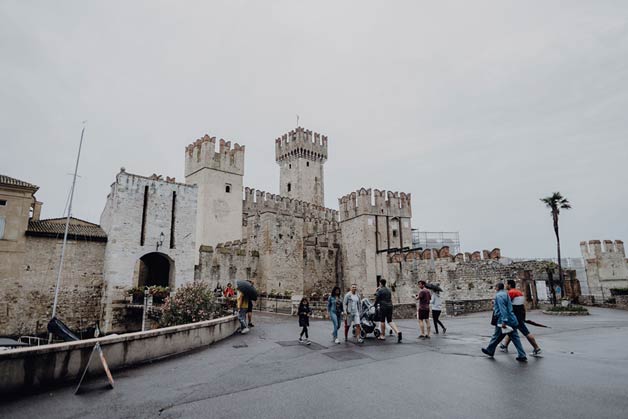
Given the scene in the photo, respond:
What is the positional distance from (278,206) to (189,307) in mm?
29335

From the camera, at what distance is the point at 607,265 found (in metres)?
33.1

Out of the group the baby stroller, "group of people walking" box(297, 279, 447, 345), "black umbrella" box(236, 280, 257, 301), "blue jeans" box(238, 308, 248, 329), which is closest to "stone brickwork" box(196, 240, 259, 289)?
"blue jeans" box(238, 308, 248, 329)

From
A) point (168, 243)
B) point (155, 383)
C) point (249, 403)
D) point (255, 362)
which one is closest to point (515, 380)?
point (249, 403)

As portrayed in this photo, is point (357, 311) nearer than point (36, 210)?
Yes

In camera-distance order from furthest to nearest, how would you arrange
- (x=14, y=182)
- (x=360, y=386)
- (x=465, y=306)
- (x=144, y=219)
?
(x=144, y=219), (x=465, y=306), (x=14, y=182), (x=360, y=386)

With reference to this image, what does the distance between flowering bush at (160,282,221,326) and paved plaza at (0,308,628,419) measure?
13.0ft

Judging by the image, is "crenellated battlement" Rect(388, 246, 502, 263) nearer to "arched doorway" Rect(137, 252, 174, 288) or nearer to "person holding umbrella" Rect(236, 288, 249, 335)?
"person holding umbrella" Rect(236, 288, 249, 335)

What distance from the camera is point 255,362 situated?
27.0 ft

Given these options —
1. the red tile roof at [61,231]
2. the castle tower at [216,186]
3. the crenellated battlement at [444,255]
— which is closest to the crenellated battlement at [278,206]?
the castle tower at [216,186]

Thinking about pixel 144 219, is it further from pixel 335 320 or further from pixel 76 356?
pixel 76 356

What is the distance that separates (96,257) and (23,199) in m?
4.70

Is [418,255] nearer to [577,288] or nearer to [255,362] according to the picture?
[577,288]

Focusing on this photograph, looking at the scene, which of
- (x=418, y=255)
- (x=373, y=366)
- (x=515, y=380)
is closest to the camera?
(x=515, y=380)

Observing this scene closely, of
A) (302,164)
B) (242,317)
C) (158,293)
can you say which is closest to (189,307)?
(242,317)
